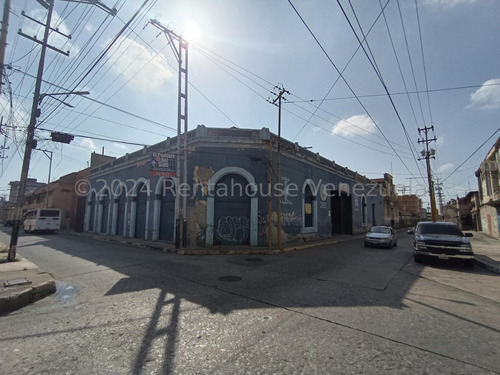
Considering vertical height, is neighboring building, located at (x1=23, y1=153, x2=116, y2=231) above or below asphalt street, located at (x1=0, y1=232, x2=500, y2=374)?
above

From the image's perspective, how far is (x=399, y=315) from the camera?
473 centimetres

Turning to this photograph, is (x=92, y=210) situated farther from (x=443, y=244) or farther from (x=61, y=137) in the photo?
(x=443, y=244)

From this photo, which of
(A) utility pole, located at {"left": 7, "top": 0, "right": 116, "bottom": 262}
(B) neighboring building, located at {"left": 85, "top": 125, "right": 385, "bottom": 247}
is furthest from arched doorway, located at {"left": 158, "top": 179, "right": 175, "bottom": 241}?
(A) utility pole, located at {"left": 7, "top": 0, "right": 116, "bottom": 262}

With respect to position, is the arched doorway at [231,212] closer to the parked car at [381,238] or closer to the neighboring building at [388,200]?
the parked car at [381,238]

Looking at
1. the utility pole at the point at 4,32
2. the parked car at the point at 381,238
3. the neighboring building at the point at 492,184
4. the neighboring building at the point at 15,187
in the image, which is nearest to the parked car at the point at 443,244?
the parked car at the point at 381,238

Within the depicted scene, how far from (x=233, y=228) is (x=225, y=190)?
226 cm

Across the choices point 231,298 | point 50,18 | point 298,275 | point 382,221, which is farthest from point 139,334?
point 382,221

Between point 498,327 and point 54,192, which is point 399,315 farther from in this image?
point 54,192

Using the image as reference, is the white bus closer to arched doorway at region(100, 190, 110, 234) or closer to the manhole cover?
arched doorway at region(100, 190, 110, 234)

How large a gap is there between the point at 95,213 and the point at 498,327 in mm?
28155

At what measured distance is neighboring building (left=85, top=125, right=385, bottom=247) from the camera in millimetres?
14344

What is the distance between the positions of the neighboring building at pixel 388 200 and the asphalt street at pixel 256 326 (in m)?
32.4

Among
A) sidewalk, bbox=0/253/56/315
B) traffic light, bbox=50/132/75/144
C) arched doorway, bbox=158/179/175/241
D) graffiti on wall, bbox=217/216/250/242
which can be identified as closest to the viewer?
sidewalk, bbox=0/253/56/315

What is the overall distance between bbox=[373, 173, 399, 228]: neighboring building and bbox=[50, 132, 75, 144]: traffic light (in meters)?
35.3
